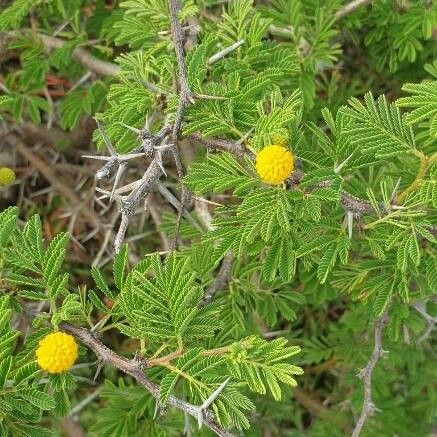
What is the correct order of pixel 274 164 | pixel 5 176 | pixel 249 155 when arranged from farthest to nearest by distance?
pixel 5 176
pixel 249 155
pixel 274 164

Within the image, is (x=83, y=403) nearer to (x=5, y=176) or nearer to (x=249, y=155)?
(x=5, y=176)

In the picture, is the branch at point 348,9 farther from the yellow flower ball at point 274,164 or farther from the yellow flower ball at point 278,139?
the yellow flower ball at point 274,164

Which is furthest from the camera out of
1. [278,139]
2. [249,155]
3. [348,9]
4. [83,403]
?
[83,403]

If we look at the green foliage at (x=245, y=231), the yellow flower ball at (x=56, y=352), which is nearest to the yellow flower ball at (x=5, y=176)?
the green foliage at (x=245, y=231)

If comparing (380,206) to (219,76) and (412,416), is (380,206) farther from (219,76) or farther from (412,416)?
(412,416)

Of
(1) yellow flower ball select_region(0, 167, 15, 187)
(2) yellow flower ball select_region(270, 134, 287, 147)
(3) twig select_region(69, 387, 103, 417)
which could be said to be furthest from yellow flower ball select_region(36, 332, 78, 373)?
(3) twig select_region(69, 387, 103, 417)

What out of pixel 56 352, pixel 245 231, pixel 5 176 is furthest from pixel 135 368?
pixel 5 176
